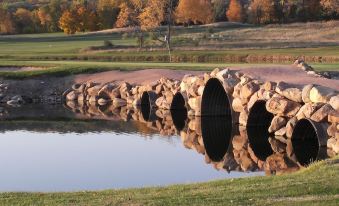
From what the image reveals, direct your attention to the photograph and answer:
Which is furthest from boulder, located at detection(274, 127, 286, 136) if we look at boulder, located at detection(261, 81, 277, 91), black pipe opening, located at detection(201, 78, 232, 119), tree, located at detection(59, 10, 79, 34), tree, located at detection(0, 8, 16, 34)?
tree, located at detection(0, 8, 16, 34)

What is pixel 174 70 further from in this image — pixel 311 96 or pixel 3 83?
pixel 311 96

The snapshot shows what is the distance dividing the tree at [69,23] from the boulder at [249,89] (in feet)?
233

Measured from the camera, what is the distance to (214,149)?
25359 millimetres

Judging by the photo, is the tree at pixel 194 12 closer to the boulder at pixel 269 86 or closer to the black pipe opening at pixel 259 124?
the black pipe opening at pixel 259 124

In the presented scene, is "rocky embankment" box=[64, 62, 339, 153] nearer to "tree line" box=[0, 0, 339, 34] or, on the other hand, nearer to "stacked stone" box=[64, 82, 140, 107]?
"stacked stone" box=[64, 82, 140, 107]

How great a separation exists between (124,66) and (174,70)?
5559 mm

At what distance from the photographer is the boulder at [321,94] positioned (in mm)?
23625

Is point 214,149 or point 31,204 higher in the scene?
point 31,204

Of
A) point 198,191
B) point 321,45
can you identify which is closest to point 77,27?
point 321,45

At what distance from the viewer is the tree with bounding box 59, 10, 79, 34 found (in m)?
97.1

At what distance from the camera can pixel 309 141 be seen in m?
25.0

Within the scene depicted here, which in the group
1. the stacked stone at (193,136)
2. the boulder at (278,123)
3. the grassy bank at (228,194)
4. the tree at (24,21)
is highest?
the grassy bank at (228,194)

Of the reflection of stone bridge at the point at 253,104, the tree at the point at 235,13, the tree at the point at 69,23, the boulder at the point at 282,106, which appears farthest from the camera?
the tree at the point at 235,13

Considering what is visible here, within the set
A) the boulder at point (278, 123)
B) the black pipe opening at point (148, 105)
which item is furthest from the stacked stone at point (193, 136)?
the black pipe opening at point (148, 105)
